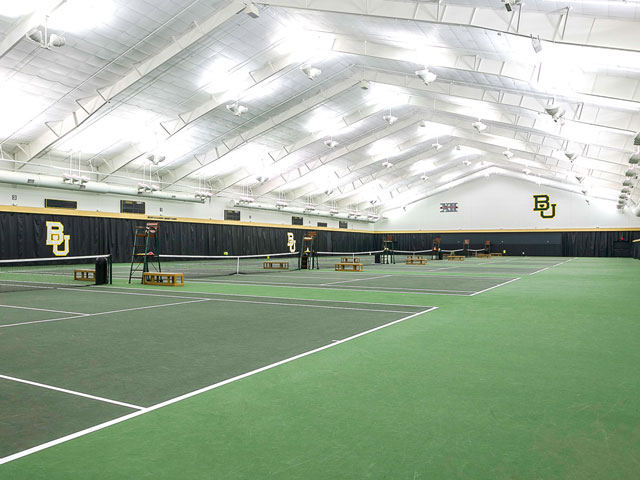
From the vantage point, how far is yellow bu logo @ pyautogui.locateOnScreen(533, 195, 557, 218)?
4741cm

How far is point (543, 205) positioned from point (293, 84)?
114 ft

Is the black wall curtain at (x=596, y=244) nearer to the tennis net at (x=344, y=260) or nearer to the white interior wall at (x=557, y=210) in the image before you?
the white interior wall at (x=557, y=210)

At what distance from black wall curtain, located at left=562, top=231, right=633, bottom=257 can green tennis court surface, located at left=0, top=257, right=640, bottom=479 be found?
43.9 m

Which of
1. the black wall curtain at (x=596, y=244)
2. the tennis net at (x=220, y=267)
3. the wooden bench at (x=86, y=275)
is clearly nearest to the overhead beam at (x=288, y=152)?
the tennis net at (x=220, y=267)

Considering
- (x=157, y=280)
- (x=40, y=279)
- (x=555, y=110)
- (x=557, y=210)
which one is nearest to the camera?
(x=157, y=280)

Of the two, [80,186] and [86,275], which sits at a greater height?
[80,186]

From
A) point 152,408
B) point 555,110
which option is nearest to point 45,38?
point 152,408

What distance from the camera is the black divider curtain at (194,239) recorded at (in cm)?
2505

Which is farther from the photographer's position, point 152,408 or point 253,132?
point 253,132

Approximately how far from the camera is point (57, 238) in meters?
26.5

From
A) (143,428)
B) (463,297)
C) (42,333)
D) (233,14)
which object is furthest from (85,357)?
(233,14)

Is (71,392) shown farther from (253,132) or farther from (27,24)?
(253,132)

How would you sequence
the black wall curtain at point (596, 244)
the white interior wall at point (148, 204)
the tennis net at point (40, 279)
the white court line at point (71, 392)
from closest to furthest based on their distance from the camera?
→ 1. the white court line at point (71, 392)
2. the tennis net at point (40, 279)
3. the white interior wall at point (148, 204)
4. the black wall curtain at point (596, 244)

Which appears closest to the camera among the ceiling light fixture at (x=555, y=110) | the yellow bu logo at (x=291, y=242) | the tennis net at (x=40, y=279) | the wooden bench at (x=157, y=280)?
the tennis net at (x=40, y=279)
